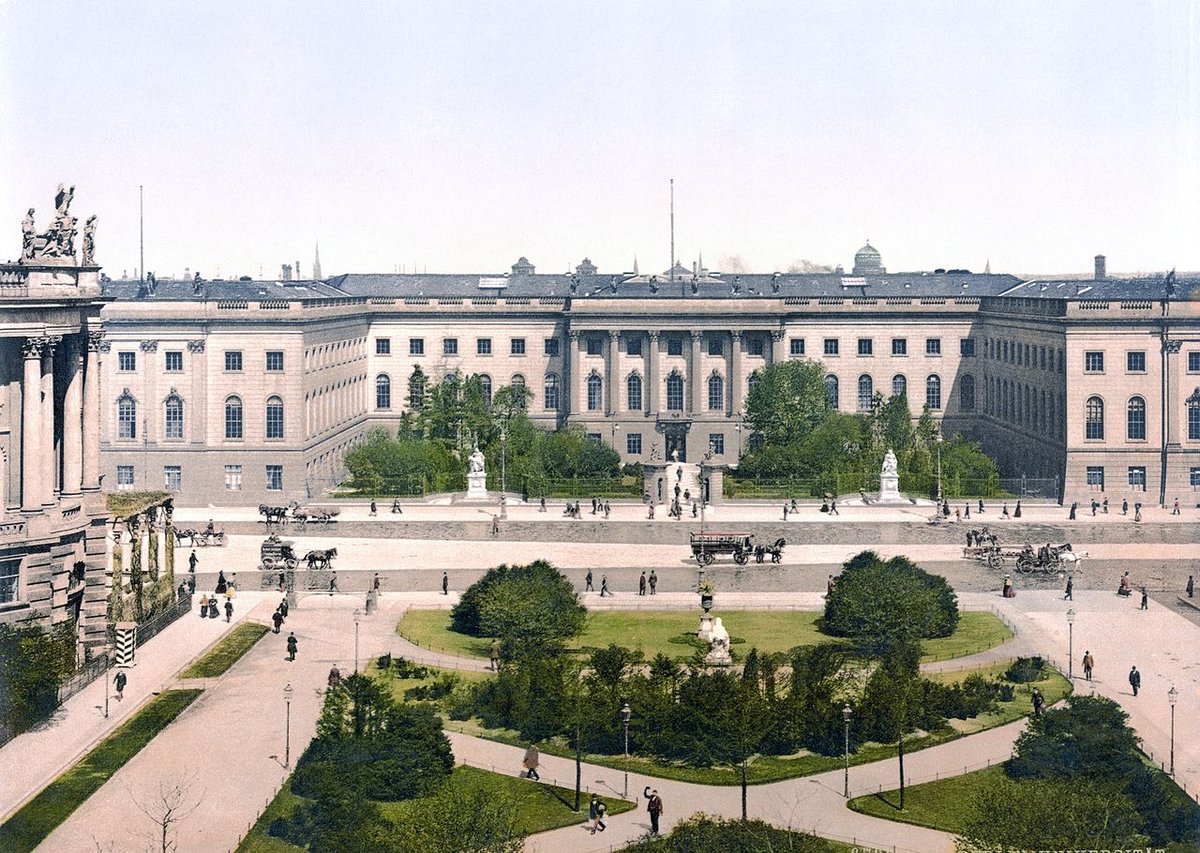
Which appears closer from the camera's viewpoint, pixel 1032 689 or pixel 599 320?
pixel 1032 689

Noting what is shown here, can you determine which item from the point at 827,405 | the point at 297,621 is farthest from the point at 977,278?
the point at 297,621

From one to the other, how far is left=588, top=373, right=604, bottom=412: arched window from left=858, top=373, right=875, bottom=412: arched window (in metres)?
18.0

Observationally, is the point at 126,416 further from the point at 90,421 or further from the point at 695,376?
the point at 90,421

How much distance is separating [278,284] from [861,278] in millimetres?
42100

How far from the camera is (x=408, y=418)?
405 feet

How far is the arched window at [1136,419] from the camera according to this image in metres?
106

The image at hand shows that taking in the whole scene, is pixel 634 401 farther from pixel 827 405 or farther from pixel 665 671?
pixel 665 671

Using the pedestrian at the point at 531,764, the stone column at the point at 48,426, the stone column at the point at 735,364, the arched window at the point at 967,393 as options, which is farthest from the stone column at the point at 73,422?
the arched window at the point at 967,393

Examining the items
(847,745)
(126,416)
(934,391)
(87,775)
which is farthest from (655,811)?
(934,391)

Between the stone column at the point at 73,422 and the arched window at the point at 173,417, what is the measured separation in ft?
155

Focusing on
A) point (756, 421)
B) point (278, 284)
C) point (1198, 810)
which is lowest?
point (1198, 810)

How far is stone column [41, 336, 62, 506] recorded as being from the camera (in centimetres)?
6153

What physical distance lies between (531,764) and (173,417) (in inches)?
2626

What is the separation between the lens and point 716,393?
13138 centimetres
